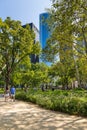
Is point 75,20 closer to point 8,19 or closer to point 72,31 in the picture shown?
point 72,31

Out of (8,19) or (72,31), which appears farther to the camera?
(8,19)

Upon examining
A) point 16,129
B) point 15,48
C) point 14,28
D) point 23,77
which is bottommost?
point 16,129

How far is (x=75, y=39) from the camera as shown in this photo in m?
20.3

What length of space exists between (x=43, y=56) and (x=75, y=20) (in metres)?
7.18

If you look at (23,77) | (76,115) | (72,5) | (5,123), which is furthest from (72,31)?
(23,77)

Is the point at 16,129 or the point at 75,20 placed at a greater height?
the point at 75,20

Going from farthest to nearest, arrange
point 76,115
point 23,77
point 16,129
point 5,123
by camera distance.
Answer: point 23,77 → point 76,115 → point 5,123 → point 16,129

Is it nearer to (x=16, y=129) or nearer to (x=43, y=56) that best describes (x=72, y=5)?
(x=16, y=129)

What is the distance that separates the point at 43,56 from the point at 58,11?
7.12m

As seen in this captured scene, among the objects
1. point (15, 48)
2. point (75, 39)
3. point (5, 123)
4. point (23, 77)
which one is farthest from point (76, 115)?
point (23, 77)

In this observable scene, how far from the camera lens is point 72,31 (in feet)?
49.1

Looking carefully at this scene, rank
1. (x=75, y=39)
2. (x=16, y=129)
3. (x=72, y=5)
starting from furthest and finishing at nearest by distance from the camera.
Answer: (x=75, y=39), (x=72, y=5), (x=16, y=129)

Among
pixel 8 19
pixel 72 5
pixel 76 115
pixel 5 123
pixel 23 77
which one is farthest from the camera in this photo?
pixel 23 77

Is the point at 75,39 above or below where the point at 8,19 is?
below
